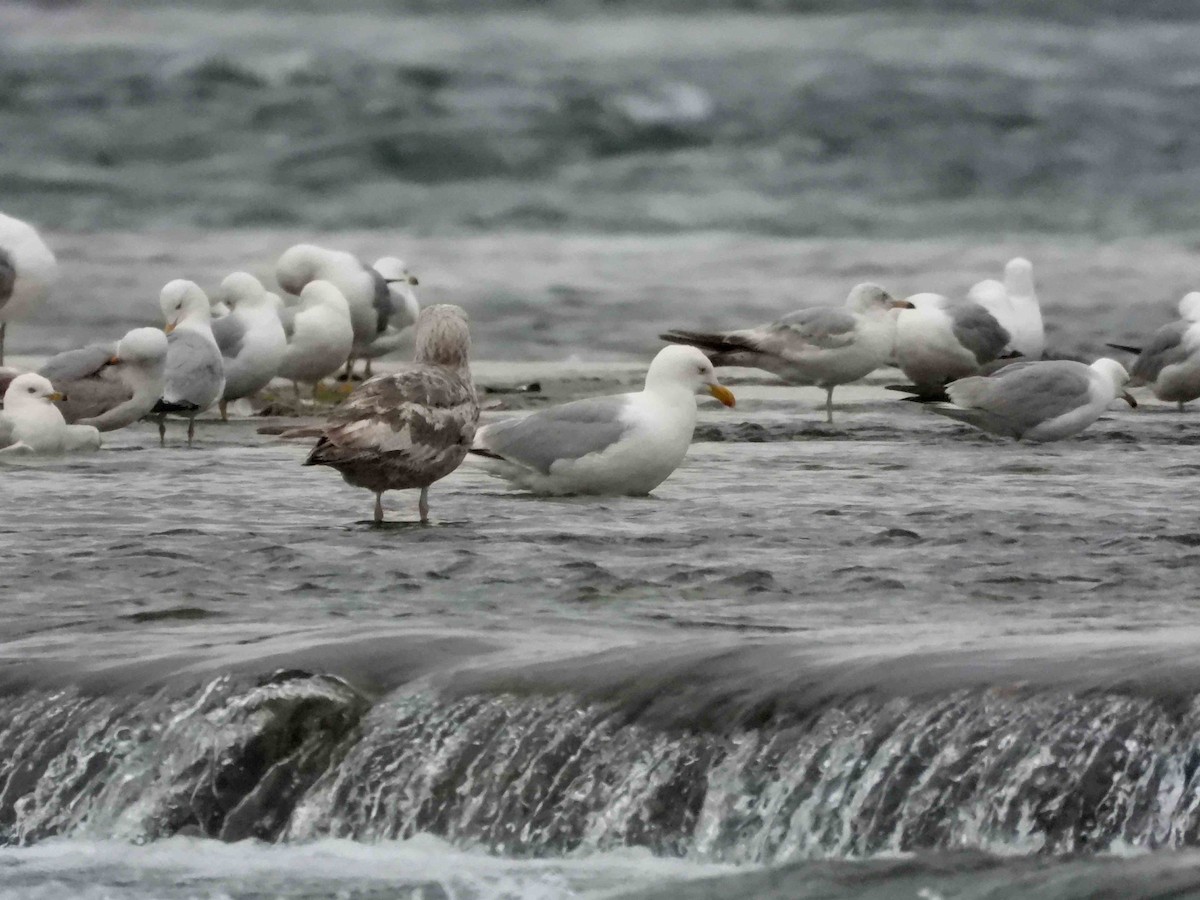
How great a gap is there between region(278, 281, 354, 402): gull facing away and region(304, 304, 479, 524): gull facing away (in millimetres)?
5026

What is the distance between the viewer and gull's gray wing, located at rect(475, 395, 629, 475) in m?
9.27

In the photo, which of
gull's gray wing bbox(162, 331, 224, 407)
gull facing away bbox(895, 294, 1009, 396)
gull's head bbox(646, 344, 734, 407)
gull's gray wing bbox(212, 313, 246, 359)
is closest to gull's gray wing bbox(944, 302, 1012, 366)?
gull facing away bbox(895, 294, 1009, 396)

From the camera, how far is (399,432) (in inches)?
341

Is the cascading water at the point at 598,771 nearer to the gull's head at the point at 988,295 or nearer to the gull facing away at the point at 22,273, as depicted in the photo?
the gull facing away at the point at 22,273

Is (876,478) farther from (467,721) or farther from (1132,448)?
(467,721)

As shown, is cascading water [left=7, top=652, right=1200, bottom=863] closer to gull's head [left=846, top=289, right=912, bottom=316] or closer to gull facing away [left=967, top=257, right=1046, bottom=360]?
gull's head [left=846, top=289, right=912, bottom=316]

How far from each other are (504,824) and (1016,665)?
3.91 feet

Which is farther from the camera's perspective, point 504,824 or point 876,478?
point 876,478

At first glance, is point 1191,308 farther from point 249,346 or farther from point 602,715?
point 602,715

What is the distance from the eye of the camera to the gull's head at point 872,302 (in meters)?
14.1

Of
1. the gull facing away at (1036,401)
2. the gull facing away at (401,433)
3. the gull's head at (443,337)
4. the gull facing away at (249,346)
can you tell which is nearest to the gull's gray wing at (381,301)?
the gull facing away at (249,346)

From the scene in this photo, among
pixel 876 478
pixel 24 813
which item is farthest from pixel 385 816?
pixel 876 478

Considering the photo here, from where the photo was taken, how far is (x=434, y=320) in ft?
30.8

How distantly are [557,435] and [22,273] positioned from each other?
7053mm
